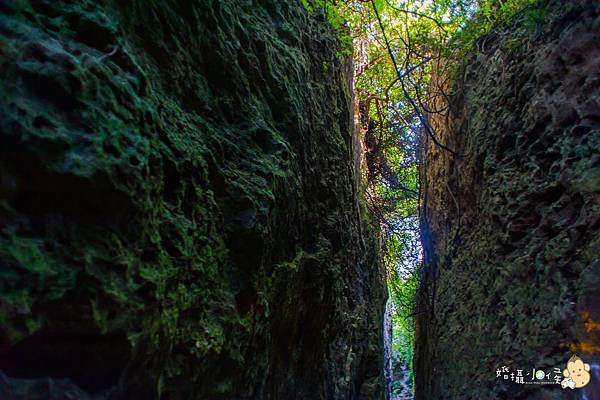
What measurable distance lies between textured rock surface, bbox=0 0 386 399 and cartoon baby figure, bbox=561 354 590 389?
2080 millimetres

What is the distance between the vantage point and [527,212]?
3.72 m

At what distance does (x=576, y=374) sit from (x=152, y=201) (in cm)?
299

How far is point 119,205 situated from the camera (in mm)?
1537

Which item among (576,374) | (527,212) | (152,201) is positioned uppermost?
(527,212)

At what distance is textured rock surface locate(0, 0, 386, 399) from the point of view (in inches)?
51.6

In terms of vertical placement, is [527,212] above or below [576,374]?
above

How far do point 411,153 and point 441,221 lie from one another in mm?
3546

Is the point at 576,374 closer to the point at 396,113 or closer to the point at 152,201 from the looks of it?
the point at 152,201

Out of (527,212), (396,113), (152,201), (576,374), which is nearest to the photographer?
(152,201)

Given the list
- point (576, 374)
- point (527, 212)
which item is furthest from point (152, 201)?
point (527, 212)

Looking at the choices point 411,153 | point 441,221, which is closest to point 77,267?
point 441,221

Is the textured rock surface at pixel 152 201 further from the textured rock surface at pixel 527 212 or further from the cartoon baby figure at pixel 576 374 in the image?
the cartoon baby figure at pixel 576 374

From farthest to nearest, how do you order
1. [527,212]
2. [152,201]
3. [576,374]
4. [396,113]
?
1. [396,113]
2. [527,212]
3. [576,374]
4. [152,201]

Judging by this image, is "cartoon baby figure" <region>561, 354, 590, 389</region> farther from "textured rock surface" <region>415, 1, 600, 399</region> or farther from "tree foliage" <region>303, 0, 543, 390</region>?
"tree foliage" <region>303, 0, 543, 390</region>
